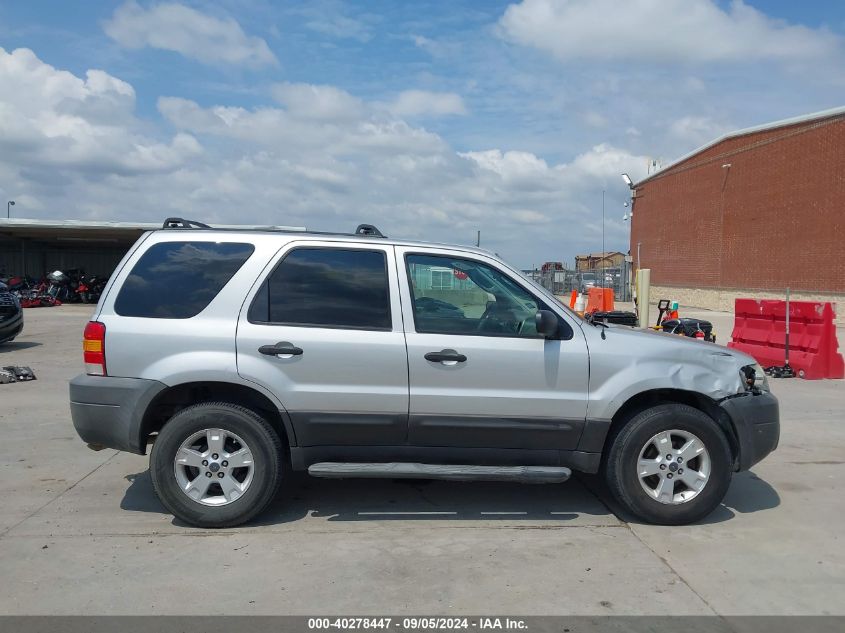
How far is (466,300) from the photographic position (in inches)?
204

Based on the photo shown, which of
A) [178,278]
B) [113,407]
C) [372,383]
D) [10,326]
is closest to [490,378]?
[372,383]

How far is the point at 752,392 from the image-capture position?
518 cm

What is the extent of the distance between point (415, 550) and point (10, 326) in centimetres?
1261

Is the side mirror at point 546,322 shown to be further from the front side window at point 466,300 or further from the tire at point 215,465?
the tire at point 215,465

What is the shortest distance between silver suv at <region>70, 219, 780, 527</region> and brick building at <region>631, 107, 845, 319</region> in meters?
25.1

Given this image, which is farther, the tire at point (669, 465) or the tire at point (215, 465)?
the tire at point (669, 465)

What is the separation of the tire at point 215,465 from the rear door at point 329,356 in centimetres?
26

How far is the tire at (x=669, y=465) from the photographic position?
4.96 metres

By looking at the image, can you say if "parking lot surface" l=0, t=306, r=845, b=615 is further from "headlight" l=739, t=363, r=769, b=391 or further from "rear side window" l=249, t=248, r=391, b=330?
"rear side window" l=249, t=248, r=391, b=330

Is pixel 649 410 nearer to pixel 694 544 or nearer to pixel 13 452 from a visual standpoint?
pixel 694 544

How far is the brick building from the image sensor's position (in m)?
27.5

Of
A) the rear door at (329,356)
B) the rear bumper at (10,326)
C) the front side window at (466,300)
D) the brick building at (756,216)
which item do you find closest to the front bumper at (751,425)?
the front side window at (466,300)

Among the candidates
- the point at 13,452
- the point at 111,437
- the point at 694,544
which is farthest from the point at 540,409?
the point at 13,452

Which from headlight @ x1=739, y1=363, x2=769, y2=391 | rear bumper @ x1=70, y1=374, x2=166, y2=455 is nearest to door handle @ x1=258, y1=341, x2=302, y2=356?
rear bumper @ x1=70, y1=374, x2=166, y2=455
